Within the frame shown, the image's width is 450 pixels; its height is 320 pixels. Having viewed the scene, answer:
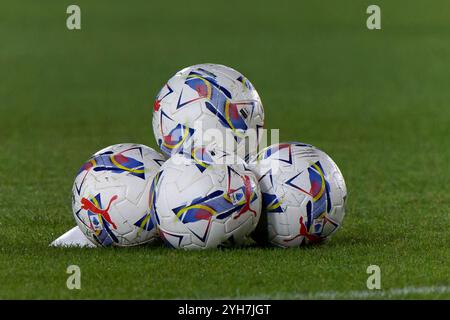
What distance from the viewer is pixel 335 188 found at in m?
10.4

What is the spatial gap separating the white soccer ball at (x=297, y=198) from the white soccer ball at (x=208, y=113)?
352 mm

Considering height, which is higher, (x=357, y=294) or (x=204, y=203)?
(x=204, y=203)

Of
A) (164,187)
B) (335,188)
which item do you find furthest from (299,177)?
(164,187)

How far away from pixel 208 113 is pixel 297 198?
43.7 inches

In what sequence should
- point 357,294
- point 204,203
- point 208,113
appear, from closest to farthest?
1. point 357,294
2. point 204,203
3. point 208,113

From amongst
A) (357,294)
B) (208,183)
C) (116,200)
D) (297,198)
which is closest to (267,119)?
(297,198)

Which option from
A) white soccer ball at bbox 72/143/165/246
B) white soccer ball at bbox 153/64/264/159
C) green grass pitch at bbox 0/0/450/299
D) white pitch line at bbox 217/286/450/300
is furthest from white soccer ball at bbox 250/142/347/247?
white pitch line at bbox 217/286/450/300

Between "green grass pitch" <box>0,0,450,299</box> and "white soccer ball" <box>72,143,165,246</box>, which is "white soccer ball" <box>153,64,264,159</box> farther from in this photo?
"green grass pitch" <box>0,0,450,299</box>

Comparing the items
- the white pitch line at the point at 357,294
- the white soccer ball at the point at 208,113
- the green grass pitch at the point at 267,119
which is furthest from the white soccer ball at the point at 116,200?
the white pitch line at the point at 357,294

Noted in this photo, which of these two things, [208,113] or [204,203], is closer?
[204,203]

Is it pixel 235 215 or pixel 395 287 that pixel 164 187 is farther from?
pixel 395 287

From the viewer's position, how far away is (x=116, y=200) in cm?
1023

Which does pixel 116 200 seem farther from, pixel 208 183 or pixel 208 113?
pixel 208 113

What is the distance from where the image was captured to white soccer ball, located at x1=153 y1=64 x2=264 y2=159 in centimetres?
1050
